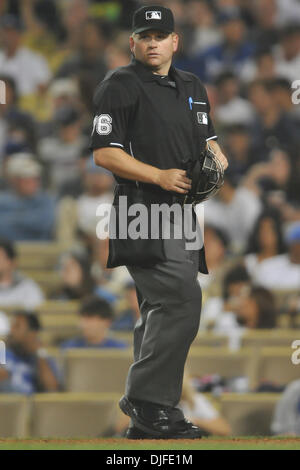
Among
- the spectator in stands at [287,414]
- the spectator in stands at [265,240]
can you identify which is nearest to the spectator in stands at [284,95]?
the spectator in stands at [265,240]

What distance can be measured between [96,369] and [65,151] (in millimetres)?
4000

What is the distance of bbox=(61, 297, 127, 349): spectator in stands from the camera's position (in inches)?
330

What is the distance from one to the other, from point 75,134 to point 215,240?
268 cm

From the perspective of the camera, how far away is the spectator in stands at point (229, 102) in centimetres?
1239

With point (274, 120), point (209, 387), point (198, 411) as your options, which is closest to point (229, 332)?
point (209, 387)

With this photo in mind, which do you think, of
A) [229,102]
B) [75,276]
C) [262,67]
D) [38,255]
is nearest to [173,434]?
[75,276]

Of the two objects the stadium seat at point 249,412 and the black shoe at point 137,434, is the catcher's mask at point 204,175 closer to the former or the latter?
the black shoe at point 137,434

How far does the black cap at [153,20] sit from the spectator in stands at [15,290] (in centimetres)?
461

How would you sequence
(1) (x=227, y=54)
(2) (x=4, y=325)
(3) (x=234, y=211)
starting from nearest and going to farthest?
(2) (x=4, y=325), (3) (x=234, y=211), (1) (x=227, y=54)

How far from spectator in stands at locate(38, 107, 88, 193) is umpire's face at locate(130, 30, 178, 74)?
6416 mm

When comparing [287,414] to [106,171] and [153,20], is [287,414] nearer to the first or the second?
[153,20]

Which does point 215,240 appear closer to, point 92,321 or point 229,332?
point 229,332

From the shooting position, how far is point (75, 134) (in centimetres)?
1173

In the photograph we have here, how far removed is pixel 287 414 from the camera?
715cm
